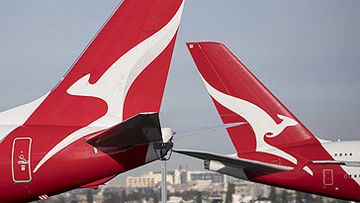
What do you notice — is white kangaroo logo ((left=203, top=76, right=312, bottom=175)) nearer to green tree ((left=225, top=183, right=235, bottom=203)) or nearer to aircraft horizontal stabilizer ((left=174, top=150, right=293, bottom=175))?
aircraft horizontal stabilizer ((left=174, top=150, right=293, bottom=175))

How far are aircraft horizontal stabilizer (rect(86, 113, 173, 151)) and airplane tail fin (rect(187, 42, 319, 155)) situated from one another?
1431 cm

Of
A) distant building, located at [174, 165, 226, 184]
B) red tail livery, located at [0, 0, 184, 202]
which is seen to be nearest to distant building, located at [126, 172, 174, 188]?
distant building, located at [174, 165, 226, 184]

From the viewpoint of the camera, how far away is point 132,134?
13797mm

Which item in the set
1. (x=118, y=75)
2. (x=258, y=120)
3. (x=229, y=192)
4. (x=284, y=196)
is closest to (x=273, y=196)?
(x=284, y=196)

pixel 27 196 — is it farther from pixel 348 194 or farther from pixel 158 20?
pixel 348 194

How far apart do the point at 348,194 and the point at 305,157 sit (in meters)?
1.88

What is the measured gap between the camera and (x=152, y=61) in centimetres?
1571

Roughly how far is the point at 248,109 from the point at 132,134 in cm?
1533

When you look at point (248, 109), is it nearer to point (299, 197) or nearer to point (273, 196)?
point (273, 196)

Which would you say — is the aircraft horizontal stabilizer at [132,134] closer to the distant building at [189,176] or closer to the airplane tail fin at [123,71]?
the airplane tail fin at [123,71]

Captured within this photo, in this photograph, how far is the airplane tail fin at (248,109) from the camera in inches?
1120

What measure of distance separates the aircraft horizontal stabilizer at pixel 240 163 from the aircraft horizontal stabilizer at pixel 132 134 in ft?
36.2

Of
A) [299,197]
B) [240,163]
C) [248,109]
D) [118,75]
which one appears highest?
[248,109]

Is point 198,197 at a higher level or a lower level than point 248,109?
lower
